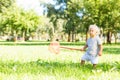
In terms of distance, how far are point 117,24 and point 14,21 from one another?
2787 cm

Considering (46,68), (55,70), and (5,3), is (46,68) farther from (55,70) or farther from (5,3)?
(5,3)

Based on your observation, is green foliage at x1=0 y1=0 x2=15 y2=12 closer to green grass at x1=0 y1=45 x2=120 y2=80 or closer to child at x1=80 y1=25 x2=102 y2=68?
green grass at x1=0 y1=45 x2=120 y2=80

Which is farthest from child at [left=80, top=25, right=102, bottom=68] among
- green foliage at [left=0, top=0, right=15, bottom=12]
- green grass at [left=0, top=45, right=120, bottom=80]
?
green foliage at [left=0, top=0, right=15, bottom=12]

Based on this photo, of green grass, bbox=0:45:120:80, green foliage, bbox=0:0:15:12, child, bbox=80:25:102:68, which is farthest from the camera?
green foliage, bbox=0:0:15:12

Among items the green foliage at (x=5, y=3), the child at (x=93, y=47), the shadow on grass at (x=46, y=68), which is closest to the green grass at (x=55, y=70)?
the shadow on grass at (x=46, y=68)

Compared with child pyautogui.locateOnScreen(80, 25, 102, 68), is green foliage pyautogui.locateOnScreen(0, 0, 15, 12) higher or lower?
higher

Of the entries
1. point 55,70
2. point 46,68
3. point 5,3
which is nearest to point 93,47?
point 46,68

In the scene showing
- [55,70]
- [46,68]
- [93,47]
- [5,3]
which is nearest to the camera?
[55,70]

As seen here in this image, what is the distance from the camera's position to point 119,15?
44.4 metres

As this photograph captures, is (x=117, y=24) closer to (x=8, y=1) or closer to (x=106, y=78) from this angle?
(x=8, y=1)

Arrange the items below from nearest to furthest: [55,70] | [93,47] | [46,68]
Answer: [55,70] → [46,68] → [93,47]

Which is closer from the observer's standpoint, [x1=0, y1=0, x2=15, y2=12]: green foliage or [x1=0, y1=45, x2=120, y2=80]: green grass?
[x1=0, y1=45, x2=120, y2=80]: green grass

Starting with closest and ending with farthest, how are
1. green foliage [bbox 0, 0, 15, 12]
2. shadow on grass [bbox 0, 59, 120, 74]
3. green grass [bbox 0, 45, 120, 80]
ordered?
green grass [bbox 0, 45, 120, 80] → shadow on grass [bbox 0, 59, 120, 74] → green foliage [bbox 0, 0, 15, 12]

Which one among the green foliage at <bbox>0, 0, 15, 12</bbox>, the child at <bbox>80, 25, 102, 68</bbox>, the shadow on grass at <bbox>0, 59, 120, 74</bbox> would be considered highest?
the green foliage at <bbox>0, 0, 15, 12</bbox>
